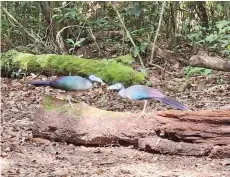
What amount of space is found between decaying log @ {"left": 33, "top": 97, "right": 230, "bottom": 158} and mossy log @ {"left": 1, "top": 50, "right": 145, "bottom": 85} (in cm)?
173

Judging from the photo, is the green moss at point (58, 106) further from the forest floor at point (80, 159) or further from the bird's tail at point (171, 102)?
the bird's tail at point (171, 102)

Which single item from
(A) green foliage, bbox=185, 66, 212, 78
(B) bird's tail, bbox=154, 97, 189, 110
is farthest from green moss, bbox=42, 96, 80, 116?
(A) green foliage, bbox=185, 66, 212, 78

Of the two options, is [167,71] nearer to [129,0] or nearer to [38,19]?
[129,0]

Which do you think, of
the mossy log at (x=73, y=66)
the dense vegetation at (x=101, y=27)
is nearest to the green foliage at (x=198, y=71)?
the mossy log at (x=73, y=66)

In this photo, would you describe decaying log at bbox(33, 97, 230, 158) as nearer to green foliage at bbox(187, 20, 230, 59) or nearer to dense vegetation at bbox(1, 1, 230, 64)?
green foliage at bbox(187, 20, 230, 59)

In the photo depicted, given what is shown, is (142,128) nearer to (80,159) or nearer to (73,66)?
(80,159)

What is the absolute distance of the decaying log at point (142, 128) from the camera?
2.96 m

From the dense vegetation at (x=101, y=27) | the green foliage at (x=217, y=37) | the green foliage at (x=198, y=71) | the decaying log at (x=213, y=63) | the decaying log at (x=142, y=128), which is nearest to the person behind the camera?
the decaying log at (x=142, y=128)

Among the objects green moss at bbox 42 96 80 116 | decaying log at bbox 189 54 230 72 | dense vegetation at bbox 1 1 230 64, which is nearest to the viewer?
green moss at bbox 42 96 80 116

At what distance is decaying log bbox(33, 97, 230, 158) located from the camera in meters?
2.96

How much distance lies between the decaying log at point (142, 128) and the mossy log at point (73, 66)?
173 cm

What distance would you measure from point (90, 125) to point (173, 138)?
56cm

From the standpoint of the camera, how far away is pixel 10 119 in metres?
4.04

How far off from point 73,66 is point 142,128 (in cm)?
241
